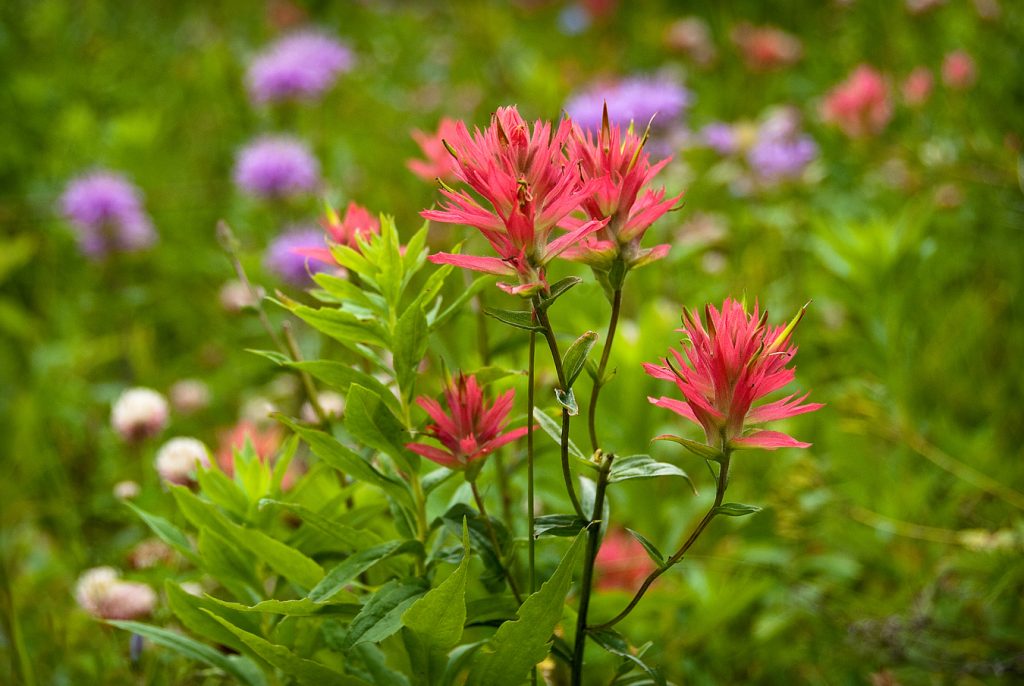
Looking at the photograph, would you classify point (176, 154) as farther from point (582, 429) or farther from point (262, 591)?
point (262, 591)

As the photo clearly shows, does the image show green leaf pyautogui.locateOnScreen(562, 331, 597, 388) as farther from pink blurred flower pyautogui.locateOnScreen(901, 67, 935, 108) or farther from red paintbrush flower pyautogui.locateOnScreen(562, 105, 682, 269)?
pink blurred flower pyautogui.locateOnScreen(901, 67, 935, 108)

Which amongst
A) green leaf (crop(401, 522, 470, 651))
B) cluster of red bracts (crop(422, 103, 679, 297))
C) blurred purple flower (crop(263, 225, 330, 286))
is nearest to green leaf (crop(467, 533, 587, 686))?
green leaf (crop(401, 522, 470, 651))

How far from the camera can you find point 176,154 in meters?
2.12

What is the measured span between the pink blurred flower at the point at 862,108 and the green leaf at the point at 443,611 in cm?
118

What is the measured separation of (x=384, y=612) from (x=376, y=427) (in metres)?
0.09

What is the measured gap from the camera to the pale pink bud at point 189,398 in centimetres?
129

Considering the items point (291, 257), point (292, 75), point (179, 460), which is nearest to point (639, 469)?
point (179, 460)

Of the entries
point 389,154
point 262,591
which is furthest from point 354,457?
point 389,154

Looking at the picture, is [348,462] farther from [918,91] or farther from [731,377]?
[918,91]

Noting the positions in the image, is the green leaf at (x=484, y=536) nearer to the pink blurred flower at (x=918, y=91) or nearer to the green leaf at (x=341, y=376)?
the green leaf at (x=341, y=376)

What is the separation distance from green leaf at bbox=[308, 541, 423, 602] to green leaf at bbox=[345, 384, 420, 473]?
4 cm

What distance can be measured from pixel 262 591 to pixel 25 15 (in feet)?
6.93

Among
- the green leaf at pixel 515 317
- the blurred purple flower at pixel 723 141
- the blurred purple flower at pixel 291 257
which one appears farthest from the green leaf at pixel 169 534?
the blurred purple flower at pixel 723 141

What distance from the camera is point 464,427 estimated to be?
0.42 meters
